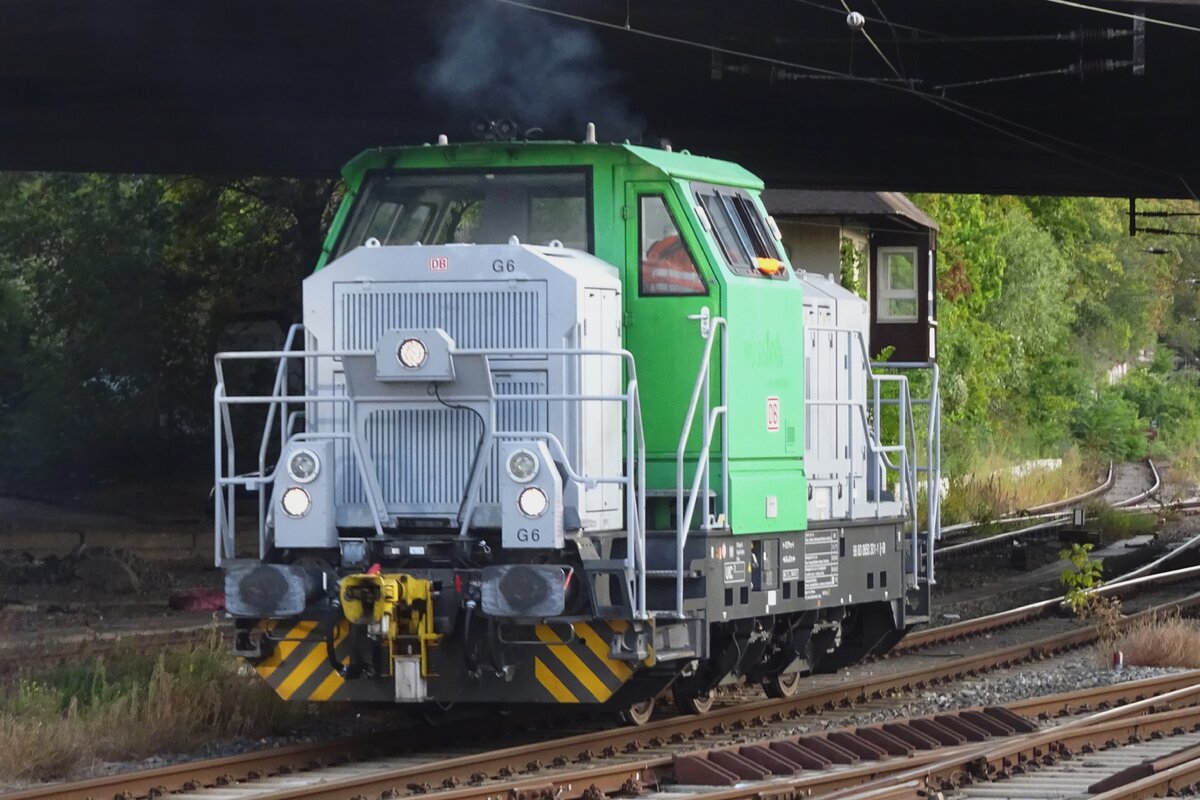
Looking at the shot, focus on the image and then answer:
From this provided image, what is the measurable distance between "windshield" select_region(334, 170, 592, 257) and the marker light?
3.60 feet

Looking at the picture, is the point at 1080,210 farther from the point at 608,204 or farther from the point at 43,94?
the point at 608,204

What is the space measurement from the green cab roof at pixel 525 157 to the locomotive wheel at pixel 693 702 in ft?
10.8

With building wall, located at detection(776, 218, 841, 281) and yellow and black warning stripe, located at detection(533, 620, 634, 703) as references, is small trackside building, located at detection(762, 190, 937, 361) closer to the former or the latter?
building wall, located at detection(776, 218, 841, 281)

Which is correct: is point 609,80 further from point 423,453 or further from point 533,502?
point 533,502

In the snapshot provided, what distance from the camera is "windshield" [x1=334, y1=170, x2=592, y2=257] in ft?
33.1

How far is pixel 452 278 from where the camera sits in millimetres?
9594

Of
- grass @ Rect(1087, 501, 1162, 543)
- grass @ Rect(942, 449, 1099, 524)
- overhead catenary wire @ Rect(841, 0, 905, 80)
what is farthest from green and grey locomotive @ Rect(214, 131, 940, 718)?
grass @ Rect(942, 449, 1099, 524)

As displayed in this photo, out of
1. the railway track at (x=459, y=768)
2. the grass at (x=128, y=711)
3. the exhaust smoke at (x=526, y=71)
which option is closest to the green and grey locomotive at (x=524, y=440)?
the railway track at (x=459, y=768)

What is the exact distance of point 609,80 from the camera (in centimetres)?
1847

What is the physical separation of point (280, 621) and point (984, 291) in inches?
1514

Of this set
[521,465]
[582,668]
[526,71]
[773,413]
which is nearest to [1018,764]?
[582,668]

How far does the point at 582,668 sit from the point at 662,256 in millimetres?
2325

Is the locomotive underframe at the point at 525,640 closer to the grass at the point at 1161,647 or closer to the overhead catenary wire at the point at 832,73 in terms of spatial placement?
the grass at the point at 1161,647

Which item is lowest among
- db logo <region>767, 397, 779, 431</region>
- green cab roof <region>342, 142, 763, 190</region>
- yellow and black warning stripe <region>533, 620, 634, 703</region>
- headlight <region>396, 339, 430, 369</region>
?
yellow and black warning stripe <region>533, 620, 634, 703</region>
